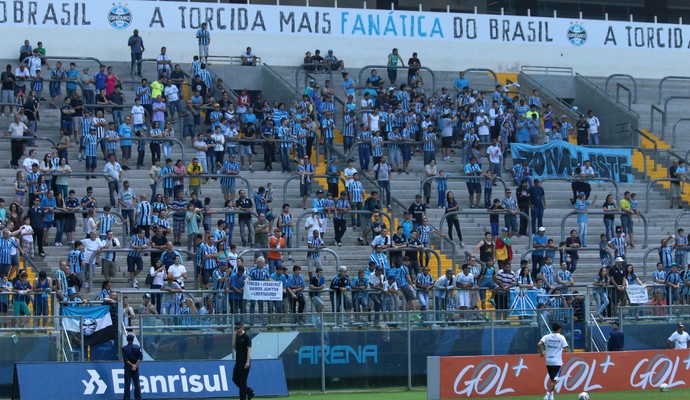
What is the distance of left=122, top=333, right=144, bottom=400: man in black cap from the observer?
2177 centimetres

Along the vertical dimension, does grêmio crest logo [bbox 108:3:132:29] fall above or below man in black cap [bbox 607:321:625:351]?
above

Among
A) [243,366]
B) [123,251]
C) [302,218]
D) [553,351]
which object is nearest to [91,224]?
[123,251]

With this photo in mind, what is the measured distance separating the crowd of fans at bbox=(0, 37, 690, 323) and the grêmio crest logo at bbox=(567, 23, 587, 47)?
483 centimetres

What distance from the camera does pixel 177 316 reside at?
23.9 m

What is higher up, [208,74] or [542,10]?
[542,10]

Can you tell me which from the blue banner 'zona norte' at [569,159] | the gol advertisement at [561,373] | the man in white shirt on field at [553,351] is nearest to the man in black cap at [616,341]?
the gol advertisement at [561,373]

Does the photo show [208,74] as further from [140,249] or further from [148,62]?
[140,249]

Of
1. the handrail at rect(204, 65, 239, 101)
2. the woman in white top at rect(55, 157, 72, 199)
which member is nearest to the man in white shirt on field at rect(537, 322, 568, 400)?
the woman in white top at rect(55, 157, 72, 199)

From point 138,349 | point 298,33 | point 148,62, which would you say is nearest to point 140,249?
point 138,349

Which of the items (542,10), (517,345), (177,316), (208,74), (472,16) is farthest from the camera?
(542,10)

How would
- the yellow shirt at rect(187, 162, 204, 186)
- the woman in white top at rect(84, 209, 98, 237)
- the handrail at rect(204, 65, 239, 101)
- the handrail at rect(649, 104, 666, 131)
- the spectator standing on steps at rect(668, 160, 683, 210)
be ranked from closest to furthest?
the woman in white top at rect(84, 209, 98, 237)
the yellow shirt at rect(187, 162, 204, 186)
the spectator standing on steps at rect(668, 160, 683, 210)
the handrail at rect(204, 65, 239, 101)
the handrail at rect(649, 104, 666, 131)

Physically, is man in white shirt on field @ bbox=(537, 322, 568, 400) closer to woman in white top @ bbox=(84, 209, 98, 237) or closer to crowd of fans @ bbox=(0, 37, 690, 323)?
crowd of fans @ bbox=(0, 37, 690, 323)

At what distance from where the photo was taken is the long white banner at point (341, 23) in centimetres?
3862

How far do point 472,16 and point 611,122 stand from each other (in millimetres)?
6046
